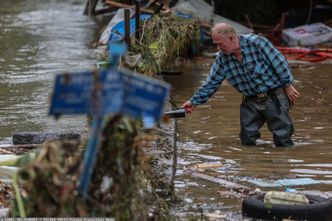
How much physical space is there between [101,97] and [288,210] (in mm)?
2294

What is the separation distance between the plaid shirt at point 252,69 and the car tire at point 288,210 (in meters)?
2.84

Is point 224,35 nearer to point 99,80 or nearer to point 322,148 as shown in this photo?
point 322,148

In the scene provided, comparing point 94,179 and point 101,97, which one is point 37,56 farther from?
point 101,97

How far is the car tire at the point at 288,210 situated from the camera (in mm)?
6250

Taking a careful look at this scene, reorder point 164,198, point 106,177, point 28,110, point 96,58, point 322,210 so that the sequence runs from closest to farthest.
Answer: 1. point 106,177
2. point 322,210
3. point 164,198
4. point 28,110
5. point 96,58

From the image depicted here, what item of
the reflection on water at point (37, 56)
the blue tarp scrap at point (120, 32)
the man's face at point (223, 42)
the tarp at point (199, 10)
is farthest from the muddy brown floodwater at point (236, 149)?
the tarp at point (199, 10)

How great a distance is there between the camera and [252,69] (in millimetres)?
9227

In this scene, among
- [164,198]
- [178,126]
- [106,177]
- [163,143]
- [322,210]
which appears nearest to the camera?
[106,177]

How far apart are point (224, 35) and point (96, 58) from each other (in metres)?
8.13

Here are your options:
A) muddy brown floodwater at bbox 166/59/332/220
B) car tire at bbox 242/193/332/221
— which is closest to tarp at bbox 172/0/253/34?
muddy brown floodwater at bbox 166/59/332/220

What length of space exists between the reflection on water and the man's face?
6.85ft

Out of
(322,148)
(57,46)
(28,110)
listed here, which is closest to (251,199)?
(322,148)

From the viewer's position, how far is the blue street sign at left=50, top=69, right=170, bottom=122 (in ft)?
14.7

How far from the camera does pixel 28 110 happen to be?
467 inches
